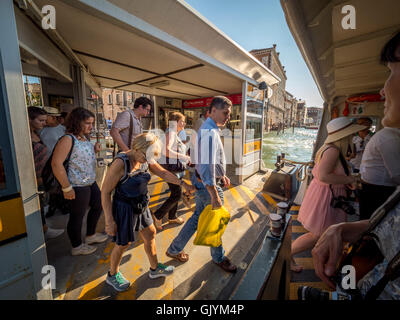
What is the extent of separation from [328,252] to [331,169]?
1.11 metres

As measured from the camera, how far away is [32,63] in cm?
278

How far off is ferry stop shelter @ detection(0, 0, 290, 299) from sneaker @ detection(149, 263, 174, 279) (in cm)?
7

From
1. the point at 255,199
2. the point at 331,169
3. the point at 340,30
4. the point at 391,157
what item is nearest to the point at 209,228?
the point at 331,169

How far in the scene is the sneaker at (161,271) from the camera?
2100 mm

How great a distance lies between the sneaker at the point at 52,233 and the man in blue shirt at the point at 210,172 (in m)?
2.03

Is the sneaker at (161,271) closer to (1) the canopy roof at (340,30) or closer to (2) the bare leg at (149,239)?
(2) the bare leg at (149,239)

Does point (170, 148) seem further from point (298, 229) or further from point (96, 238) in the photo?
point (298, 229)

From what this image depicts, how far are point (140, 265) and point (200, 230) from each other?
1.16 meters

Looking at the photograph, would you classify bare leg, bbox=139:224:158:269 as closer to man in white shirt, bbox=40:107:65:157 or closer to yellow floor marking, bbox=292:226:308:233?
man in white shirt, bbox=40:107:65:157

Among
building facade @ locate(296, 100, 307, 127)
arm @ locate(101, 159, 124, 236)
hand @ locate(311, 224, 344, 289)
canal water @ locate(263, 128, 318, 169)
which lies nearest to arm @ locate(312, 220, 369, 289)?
hand @ locate(311, 224, 344, 289)

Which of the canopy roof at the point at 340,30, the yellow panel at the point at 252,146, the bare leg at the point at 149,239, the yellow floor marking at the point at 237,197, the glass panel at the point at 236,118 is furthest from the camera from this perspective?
the glass panel at the point at 236,118

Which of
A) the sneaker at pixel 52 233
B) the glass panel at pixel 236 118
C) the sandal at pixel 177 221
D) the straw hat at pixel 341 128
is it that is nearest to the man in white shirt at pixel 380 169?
the straw hat at pixel 341 128

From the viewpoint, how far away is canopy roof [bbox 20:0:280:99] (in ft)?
6.85
